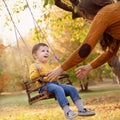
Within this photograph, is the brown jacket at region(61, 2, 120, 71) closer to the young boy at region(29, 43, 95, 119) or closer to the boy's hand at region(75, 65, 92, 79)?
the boy's hand at region(75, 65, 92, 79)

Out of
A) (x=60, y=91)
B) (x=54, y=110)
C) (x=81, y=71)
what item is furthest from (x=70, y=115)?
(x=54, y=110)

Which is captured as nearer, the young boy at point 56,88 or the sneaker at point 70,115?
the sneaker at point 70,115

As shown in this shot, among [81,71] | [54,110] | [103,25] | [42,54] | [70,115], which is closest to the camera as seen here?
[103,25]

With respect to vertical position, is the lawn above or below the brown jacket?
below

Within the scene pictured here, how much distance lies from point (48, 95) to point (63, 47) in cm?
3048

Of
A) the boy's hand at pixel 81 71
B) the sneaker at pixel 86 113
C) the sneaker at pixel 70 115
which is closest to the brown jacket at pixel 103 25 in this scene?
the boy's hand at pixel 81 71

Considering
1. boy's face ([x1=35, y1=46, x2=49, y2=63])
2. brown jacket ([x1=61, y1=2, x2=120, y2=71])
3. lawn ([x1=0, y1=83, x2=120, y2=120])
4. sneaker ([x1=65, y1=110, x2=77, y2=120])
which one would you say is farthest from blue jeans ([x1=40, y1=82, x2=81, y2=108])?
lawn ([x1=0, y1=83, x2=120, y2=120])

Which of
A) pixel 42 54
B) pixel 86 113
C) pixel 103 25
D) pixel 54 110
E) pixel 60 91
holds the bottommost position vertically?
pixel 54 110

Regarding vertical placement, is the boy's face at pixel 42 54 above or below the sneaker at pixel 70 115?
above

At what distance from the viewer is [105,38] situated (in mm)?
3641

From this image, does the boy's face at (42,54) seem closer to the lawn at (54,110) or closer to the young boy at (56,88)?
the young boy at (56,88)

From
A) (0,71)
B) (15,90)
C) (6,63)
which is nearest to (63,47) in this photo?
(0,71)

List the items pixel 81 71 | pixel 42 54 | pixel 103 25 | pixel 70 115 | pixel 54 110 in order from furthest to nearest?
pixel 54 110
pixel 42 54
pixel 70 115
pixel 81 71
pixel 103 25

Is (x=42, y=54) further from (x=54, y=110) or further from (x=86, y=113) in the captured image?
A: (x=54, y=110)
